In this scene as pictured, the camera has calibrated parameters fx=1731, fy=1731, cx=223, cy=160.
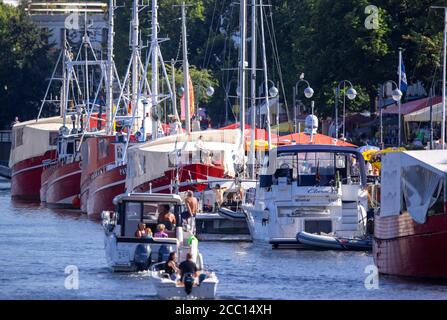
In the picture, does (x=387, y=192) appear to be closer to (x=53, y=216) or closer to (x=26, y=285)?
(x=26, y=285)

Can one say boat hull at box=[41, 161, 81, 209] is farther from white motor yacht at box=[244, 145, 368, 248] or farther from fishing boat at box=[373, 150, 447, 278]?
fishing boat at box=[373, 150, 447, 278]

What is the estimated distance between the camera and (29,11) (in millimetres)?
193750

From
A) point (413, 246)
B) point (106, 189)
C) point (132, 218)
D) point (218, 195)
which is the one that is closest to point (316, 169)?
point (218, 195)

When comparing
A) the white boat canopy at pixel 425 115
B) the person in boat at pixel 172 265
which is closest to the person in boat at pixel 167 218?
the person in boat at pixel 172 265

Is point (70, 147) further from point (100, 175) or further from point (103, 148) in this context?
point (100, 175)

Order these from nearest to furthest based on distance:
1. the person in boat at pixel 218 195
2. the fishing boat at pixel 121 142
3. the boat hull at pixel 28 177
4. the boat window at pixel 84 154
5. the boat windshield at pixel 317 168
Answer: the boat windshield at pixel 317 168 < the person in boat at pixel 218 195 < the fishing boat at pixel 121 142 < the boat window at pixel 84 154 < the boat hull at pixel 28 177

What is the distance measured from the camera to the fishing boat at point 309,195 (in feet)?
196

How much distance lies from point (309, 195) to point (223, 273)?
9.14 meters

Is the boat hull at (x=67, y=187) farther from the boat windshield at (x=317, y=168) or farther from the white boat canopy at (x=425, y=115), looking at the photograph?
the boat windshield at (x=317, y=168)

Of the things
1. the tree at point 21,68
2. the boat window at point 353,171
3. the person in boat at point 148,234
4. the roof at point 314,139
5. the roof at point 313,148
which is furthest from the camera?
the tree at point 21,68

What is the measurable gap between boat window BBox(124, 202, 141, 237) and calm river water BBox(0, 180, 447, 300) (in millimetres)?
1436

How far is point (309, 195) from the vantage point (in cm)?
5962

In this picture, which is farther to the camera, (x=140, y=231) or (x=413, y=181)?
(x=140, y=231)
